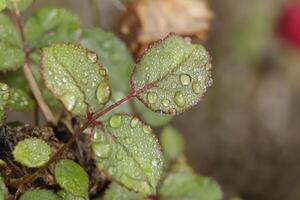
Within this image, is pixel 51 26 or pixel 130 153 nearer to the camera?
pixel 130 153

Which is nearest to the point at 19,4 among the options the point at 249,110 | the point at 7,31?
the point at 7,31

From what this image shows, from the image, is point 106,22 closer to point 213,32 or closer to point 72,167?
point 213,32

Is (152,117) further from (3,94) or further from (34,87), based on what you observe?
(3,94)

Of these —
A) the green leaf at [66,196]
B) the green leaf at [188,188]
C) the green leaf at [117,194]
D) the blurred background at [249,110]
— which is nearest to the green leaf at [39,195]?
the green leaf at [66,196]

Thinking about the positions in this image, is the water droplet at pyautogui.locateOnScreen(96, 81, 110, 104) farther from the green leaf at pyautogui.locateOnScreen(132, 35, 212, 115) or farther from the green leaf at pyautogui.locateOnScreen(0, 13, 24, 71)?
the green leaf at pyautogui.locateOnScreen(0, 13, 24, 71)

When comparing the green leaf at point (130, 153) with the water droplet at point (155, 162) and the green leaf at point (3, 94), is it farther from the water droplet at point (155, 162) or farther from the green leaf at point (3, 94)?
the green leaf at point (3, 94)

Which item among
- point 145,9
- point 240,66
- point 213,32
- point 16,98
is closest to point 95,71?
point 16,98
